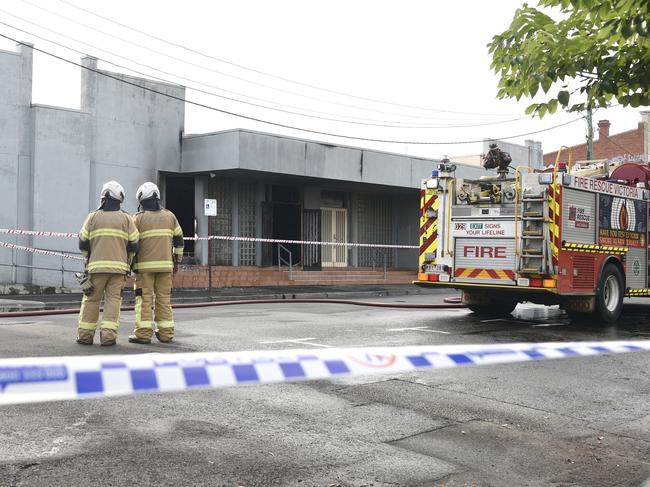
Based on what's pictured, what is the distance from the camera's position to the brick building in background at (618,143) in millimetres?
46562

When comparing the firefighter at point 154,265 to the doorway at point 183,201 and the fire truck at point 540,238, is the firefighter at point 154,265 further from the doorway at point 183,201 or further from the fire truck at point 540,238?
the doorway at point 183,201

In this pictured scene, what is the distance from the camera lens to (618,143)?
48.4 meters

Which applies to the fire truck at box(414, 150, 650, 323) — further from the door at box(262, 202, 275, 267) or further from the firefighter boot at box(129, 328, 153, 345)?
the door at box(262, 202, 275, 267)

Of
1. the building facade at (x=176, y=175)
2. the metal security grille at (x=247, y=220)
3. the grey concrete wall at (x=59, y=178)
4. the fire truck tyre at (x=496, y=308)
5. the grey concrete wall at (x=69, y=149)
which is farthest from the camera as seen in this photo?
the metal security grille at (x=247, y=220)

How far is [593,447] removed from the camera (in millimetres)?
4645

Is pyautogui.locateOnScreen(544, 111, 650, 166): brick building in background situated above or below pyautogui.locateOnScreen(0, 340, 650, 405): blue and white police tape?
above

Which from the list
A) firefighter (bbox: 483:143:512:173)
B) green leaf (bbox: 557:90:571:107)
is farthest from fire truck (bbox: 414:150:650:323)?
green leaf (bbox: 557:90:571:107)

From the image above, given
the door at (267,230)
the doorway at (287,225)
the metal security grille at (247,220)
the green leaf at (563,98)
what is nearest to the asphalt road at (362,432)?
the green leaf at (563,98)

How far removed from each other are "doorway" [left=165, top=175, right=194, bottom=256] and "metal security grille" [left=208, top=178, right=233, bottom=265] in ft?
2.32

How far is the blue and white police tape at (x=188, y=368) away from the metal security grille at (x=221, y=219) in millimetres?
19219

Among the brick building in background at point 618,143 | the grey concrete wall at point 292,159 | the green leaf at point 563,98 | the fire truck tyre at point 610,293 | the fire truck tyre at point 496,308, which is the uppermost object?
the brick building in background at point 618,143

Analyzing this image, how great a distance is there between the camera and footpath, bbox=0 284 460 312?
14352 millimetres

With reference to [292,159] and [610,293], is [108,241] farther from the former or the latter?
[292,159]

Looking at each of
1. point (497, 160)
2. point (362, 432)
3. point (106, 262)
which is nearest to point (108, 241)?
point (106, 262)
